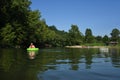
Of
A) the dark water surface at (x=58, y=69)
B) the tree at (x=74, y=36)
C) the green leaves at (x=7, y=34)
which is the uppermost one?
the tree at (x=74, y=36)

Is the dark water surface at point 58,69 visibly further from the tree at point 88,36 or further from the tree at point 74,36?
the tree at point 88,36

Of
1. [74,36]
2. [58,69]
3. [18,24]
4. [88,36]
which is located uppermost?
[88,36]

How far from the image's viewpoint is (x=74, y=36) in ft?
530

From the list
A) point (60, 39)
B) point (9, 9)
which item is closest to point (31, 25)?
point (9, 9)

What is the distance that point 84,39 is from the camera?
176 m

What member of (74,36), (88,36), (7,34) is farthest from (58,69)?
(88,36)

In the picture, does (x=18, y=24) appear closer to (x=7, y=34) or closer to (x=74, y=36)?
(x=7, y=34)

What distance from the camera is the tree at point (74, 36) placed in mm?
160375

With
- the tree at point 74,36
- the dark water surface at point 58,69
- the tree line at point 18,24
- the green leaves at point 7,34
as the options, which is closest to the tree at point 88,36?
the tree at point 74,36

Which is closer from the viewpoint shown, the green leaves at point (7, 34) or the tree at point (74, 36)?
the green leaves at point (7, 34)

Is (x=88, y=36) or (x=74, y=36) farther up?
(x=88, y=36)

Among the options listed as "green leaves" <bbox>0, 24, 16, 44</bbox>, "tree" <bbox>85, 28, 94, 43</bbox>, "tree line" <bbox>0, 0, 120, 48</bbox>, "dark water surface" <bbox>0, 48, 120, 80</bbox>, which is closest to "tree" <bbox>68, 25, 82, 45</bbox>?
"tree" <bbox>85, 28, 94, 43</bbox>

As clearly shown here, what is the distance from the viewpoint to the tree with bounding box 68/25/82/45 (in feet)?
526

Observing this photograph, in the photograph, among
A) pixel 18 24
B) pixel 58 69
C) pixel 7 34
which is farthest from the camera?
pixel 18 24
